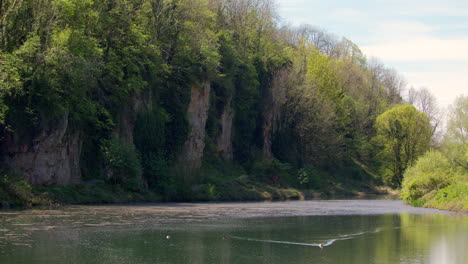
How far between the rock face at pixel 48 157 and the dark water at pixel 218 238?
4.56m

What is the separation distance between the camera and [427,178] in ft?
167

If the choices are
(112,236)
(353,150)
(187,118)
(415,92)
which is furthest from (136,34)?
(415,92)

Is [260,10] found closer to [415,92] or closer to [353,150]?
[353,150]

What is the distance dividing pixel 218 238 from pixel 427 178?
98.0 feet

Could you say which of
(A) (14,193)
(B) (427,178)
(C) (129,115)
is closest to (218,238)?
(A) (14,193)

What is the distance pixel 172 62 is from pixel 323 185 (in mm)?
31090

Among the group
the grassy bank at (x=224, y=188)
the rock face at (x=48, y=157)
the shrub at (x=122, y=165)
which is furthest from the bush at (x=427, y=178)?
the rock face at (x=48, y=157)

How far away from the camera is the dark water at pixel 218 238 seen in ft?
68.7

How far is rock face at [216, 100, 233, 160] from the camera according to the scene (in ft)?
236

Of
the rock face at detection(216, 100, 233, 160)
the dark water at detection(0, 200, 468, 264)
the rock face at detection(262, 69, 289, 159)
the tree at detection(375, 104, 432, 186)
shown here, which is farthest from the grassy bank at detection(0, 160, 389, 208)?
the rock face at detection(262, 69, 289, 159)

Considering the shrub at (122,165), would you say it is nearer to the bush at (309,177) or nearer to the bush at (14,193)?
the bush at (14,193)

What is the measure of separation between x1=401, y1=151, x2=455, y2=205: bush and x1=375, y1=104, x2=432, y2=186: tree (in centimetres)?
3438

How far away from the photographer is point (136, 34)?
51.6 meters

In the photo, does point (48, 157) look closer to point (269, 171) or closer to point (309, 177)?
point (269, 171)
